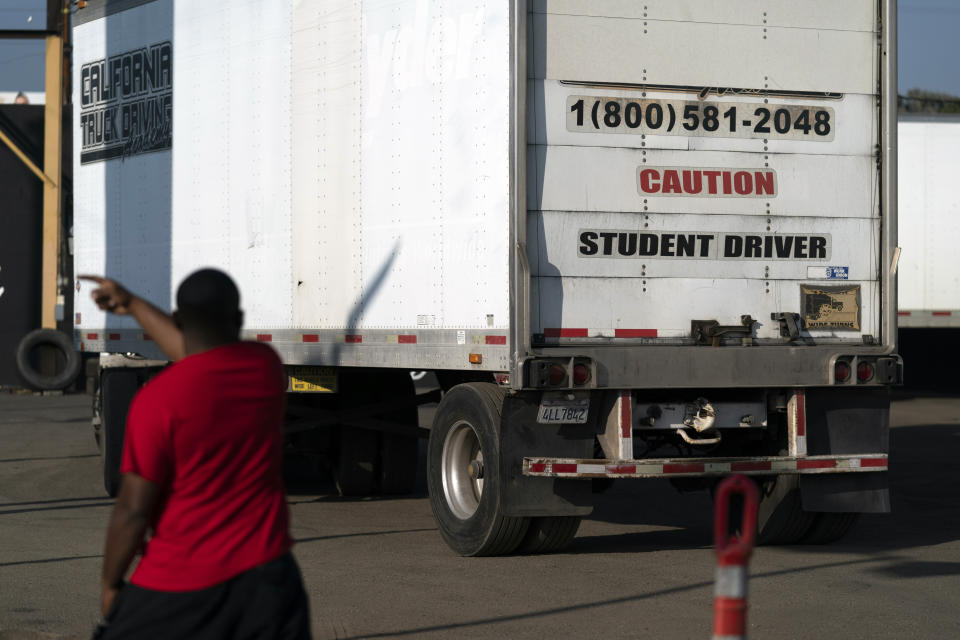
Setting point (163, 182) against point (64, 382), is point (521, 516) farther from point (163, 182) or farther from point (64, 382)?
point (64, 382)

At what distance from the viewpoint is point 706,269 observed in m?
9.34

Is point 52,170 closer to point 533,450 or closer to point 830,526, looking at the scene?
point 533,450

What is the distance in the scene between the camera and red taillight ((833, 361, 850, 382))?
930cm

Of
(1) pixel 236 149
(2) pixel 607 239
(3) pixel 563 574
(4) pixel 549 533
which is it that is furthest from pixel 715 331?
(1) pixel 236 149

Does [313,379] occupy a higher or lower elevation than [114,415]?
higher

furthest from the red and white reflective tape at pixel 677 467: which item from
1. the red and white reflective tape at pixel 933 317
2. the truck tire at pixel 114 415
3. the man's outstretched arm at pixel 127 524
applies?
the red and white reflective tape at pixel 933 317

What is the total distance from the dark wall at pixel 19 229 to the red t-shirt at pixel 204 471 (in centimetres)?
2477

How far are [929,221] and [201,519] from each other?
21.3m

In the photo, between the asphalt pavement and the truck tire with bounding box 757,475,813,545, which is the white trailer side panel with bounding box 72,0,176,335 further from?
the truck tire with bounding box 757,475,813,545

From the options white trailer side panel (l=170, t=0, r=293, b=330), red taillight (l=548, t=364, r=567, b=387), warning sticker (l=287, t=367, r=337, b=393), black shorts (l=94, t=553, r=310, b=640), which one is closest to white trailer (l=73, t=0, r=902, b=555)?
red taillight (l=548, t=364, r=567, b=387)

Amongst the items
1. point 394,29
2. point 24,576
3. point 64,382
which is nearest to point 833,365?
point 394,29

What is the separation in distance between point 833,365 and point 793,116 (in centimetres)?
172

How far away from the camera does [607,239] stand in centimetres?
912

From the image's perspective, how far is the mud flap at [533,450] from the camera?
352 inches
